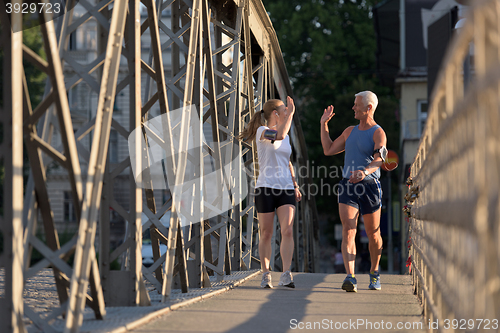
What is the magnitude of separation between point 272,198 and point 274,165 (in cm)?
30

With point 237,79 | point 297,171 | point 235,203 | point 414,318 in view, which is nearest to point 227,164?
point 235,203

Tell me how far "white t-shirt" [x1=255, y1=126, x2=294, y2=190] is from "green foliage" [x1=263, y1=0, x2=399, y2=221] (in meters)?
26.5

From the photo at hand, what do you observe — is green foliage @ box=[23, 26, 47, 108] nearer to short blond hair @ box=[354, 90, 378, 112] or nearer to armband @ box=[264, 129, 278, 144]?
armband @ box=[264, 129, 278, 144]

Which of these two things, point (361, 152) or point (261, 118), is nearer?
point (361, 152)

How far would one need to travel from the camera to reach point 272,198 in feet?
18.1

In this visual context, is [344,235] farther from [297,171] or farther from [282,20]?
[282,20]

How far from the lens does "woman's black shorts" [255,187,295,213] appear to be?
550 cm

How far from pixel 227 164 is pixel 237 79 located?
102 cm

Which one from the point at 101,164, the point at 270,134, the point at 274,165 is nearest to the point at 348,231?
the point at 274,165

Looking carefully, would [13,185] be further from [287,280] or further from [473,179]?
[287,280]

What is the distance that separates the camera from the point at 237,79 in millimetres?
7047

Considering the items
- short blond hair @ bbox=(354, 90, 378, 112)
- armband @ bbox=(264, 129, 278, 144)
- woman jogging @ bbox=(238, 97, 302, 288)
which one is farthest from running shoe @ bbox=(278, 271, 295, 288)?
short blond hair @ bbox=(354, 90, 378, 112)

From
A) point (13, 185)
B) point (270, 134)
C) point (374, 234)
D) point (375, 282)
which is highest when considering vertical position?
point (270, 134)

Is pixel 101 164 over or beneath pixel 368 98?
beneath
